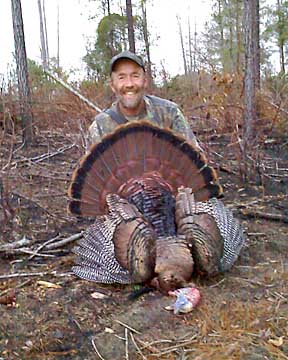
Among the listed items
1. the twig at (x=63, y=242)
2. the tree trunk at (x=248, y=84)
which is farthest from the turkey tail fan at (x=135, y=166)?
the tree trunk at (x=248, y=84)

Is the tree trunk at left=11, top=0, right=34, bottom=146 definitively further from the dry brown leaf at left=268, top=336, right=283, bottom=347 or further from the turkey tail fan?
the dry brown leaf at left=268, top=336, right=283, bottom=347

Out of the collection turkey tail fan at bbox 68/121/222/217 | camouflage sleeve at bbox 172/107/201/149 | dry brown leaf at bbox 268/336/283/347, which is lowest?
dry brown leaf at bbox 268/336/283/347

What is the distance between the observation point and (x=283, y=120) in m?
6.45

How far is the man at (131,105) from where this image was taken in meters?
3.13

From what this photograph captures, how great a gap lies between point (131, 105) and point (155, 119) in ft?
0.65

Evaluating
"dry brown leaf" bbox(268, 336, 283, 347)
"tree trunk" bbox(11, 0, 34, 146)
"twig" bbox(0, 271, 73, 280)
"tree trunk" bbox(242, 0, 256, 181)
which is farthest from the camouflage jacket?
"tree trunk" bbox(11, 0, 34, 146)

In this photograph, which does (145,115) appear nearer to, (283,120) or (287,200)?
(287,200)

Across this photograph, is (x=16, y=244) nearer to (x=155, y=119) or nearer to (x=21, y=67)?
(x=155, y=119)

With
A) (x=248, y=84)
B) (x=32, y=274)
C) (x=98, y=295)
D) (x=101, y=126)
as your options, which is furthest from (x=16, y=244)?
(x=248, y=84)

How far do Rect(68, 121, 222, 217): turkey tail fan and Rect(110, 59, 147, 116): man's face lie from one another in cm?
48

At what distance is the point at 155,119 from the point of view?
329 centimetres

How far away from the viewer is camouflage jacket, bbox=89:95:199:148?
3.22 metres

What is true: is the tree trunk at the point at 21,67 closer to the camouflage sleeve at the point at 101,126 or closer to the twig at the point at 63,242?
the camouflage sleeve at the point at 101,126

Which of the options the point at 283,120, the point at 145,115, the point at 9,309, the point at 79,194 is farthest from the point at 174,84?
the point at 9,309
